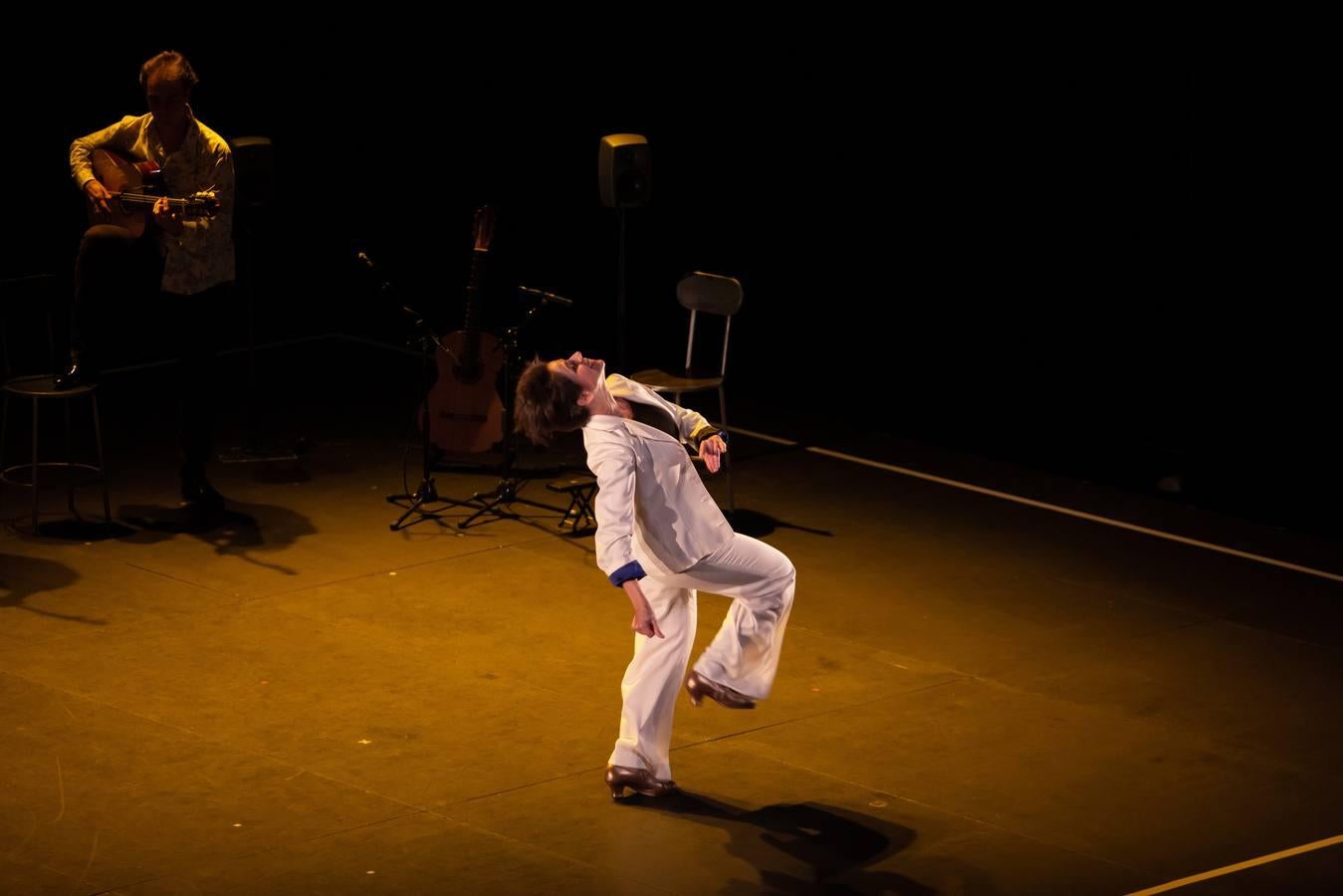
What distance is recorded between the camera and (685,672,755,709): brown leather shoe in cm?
523

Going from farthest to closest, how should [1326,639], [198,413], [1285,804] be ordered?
[198,413]
[1326,639]
[1285,804]

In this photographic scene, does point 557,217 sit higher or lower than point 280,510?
higher

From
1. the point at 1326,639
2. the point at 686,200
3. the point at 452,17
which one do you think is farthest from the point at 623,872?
the point at 452,17

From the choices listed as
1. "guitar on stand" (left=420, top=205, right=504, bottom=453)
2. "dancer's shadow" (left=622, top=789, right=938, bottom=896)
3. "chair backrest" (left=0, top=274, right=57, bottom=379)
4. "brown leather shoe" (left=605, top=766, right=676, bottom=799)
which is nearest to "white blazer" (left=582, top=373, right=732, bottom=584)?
"brown leather shoe" (left=605, top=766, right=676, bottom=799)

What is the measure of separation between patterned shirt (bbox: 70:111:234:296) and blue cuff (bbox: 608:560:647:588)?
3301 millimetres

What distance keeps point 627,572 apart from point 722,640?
0.47 meters

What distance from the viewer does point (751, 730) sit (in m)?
5.89

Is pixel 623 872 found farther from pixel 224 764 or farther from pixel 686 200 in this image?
pixel 686 200

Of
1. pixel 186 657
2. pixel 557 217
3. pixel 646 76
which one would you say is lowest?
pixel 186 657

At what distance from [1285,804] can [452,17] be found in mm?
6918

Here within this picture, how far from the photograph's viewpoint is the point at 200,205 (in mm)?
7523

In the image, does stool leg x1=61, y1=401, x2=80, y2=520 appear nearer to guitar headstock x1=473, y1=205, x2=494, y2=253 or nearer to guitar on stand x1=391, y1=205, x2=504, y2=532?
guitar on stand x1=391, y1=205, x2=504, y2=532

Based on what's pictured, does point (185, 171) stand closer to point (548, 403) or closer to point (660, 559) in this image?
point (548, 403)

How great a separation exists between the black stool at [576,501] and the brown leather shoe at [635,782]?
249cm
